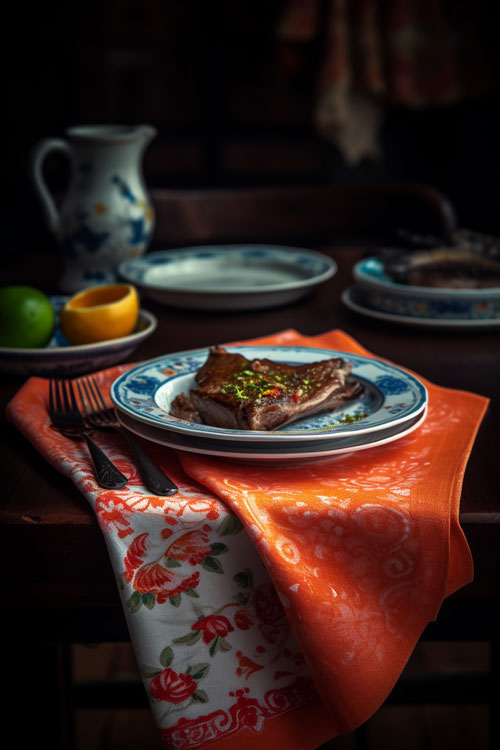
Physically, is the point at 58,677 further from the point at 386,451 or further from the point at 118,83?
the point at 118,83

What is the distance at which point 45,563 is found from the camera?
559mm

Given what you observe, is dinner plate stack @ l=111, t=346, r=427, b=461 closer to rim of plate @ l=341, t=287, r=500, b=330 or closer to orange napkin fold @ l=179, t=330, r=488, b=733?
orange napkin fold @ l=179, t=330, r=488, b=733

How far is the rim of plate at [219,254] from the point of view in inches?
44.0

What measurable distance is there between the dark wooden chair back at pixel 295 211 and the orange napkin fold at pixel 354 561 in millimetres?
1348

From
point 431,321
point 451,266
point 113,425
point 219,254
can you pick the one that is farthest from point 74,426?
point 219,254

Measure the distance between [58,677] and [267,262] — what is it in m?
0.77

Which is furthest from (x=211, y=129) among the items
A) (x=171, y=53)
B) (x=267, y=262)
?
(x=267, y=262)

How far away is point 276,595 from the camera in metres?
0.56

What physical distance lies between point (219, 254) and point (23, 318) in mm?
568

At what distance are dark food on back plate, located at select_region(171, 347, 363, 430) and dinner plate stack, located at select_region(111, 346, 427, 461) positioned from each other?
14mm

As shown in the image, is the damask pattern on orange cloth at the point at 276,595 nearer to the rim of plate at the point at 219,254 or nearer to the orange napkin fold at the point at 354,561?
the orange napkin fold at the point at 354,561

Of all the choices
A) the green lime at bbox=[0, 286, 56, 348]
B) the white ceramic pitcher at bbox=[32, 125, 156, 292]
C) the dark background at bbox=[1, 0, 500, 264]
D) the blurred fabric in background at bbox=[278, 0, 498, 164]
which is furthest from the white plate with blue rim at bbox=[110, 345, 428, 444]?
the dark background at bbox=[1, 0, 500, 264]

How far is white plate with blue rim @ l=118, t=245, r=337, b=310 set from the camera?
113 centimetres

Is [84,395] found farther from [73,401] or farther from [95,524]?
[95,524]
